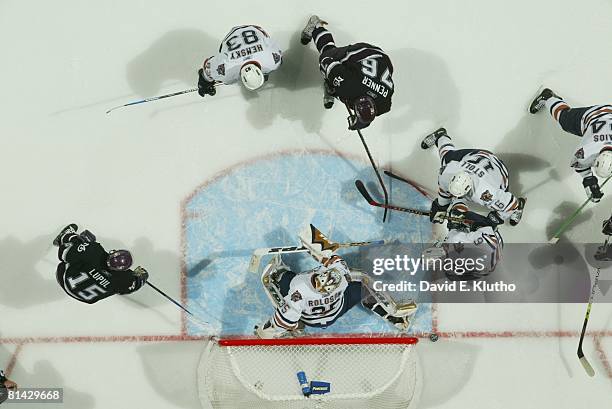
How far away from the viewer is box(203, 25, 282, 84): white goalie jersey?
5047 mm

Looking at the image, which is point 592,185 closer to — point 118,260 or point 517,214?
point 517,214

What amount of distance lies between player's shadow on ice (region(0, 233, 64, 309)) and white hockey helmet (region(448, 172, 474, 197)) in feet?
10.9

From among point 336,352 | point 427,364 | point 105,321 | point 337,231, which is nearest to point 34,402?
point 105,321

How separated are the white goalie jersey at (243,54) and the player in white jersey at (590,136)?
89.2 inches

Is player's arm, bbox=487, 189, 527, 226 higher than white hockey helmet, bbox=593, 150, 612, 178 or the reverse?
the reverse

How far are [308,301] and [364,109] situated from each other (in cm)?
145

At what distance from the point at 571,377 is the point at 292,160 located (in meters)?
2.99

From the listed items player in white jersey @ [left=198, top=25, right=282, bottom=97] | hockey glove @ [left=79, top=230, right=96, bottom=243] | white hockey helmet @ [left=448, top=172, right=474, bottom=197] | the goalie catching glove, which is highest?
player in white jersey @ [left=198, top=25, right=282, bottom=97]

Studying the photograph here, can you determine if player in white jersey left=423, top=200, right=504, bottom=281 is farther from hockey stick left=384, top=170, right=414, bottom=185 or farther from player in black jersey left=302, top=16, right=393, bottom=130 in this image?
player in black jersey left=302, top=16, right=393, bottom=130

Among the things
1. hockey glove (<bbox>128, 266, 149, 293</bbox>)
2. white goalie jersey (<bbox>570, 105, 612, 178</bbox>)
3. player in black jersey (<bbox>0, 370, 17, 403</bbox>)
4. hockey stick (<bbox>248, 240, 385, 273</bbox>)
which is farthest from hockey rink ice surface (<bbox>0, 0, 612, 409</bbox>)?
white goalie jersey (<bbox>570, 105, 612, 178</bbox>)

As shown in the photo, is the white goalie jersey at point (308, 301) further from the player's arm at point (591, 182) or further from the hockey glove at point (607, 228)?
the hockey glove at point (607, 228)

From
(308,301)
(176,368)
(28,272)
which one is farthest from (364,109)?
(28,272)

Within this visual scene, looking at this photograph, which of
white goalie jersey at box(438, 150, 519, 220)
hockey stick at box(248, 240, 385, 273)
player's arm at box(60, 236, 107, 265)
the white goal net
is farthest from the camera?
the white goal net

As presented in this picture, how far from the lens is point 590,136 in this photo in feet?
16.2
